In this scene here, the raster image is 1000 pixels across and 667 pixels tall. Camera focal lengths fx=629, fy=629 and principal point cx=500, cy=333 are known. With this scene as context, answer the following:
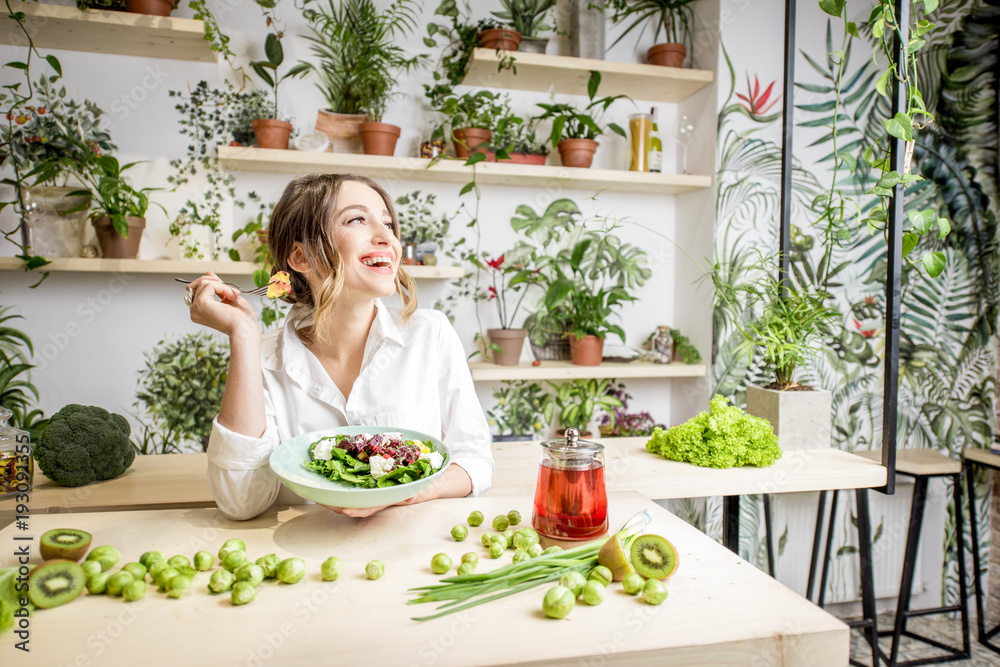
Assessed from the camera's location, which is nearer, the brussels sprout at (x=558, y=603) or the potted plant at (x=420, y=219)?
the brussels sprout at (x=558, y=603)

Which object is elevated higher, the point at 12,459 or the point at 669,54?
the point at 669,54

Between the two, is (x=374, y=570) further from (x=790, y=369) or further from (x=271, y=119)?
(x=271, y=119)

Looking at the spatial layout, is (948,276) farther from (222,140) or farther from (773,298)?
(222,140)

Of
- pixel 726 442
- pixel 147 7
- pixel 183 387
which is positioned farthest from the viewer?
pixel 183 387

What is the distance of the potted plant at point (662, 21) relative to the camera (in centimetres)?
268

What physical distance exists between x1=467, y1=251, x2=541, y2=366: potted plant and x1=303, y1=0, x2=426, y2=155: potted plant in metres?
0.68

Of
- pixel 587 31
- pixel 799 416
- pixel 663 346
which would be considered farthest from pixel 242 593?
pixel 587 31

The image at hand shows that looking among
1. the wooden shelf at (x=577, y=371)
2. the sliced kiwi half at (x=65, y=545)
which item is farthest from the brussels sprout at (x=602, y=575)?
the wooden shelf at (x=577, y=371)

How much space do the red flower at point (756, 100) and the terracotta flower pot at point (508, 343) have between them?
1.34m

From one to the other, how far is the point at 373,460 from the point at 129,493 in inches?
38.8

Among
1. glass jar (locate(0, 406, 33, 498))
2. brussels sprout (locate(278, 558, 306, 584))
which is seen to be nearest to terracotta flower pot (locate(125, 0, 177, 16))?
glass jar (locate(0, 406, 33, 498))

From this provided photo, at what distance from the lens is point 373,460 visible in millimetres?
1026

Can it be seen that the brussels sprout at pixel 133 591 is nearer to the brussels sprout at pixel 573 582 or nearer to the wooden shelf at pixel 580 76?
the brussels sprout at pixel 573 582

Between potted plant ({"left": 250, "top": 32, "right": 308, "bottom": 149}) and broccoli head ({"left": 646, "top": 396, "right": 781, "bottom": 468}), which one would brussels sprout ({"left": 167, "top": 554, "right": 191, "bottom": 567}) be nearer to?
broccoli head ({"left": 646, "top": 396, "right": 781, "bottom": 468})
